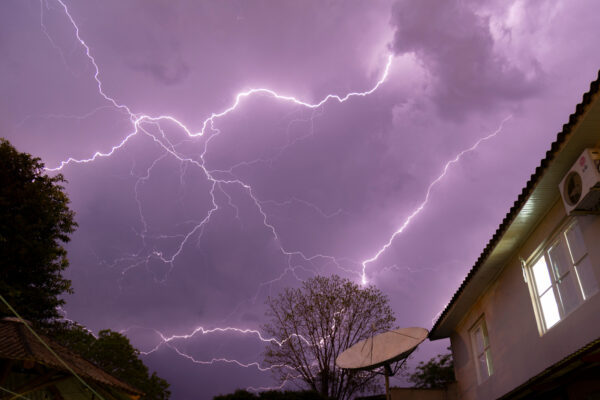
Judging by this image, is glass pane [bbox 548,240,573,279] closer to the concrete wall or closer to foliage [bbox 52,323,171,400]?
the concrete wall

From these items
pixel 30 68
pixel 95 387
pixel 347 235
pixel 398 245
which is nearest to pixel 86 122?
pixel 30 68

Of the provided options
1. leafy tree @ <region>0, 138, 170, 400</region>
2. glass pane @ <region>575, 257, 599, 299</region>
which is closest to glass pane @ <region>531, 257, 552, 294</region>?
glass pane @ <region>575, 257, 599, 299</region>

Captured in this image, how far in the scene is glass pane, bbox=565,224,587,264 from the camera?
5.70 meters

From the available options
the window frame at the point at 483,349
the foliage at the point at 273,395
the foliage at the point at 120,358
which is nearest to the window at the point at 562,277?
the window frame at the point at 483,349

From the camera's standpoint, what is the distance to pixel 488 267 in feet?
26.9

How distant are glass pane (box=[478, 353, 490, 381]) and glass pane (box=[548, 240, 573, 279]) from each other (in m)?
3.78

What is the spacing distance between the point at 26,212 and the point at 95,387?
7552 mm

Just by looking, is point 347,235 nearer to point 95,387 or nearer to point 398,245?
point 398,245

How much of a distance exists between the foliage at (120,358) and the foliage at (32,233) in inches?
364

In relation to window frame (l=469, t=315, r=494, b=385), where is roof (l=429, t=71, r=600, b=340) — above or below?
above

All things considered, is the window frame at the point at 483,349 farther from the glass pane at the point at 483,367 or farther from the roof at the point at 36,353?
the roof at the point at 36,353

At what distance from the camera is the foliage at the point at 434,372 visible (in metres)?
21.9

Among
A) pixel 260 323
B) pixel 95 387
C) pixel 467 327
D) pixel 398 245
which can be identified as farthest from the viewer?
pixel 398 245

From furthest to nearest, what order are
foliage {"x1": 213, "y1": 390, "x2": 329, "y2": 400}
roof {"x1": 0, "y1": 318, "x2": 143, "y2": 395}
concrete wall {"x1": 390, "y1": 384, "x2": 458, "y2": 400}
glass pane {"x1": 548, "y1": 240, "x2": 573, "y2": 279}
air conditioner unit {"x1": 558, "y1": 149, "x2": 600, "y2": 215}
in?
1. foliage {"x1": 213, "y1": 390, "x2": 329, "y2": 400}
2. concrete wall {"x1": 390, "y1": 384, "x2": 458, "y2": 400}
3. glass pane {"x1": 548, "y1": 240, "x2": 573, "y2": 279}
4. roof {"x1": 0, "y1": 318, "x2": 143, "y2": 395}
5. air conditioner unit {"x1": 558, "y1": 149, "x2": 600, "y2": 215}
